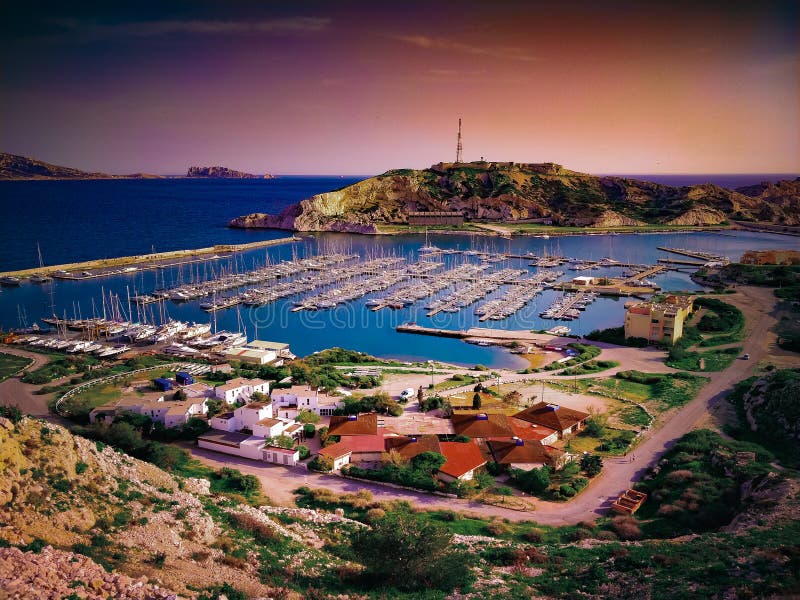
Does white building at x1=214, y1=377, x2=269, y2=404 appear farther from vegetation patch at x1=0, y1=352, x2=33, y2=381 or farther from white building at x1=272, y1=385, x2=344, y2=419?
vegetation patch at x1=0, y1=352, x2=33, y2=381

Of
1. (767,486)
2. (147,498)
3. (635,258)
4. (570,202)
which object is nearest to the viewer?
(147,498)

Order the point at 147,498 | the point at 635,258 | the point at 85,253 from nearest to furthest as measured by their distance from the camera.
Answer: the point at 147,498
the point at 85,253
the point at 635,258

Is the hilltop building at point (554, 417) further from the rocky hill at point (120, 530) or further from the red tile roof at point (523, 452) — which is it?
the rocky hill at point (120, 530)

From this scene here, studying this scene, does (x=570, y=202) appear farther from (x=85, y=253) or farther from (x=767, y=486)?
(x=767, y=486)

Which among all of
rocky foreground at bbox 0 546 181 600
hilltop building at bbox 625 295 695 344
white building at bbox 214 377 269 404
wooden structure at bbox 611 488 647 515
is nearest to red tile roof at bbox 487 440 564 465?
wooden structure at bbox 611 488 647 515

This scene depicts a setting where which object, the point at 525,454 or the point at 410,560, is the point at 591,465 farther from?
the point at 410,560

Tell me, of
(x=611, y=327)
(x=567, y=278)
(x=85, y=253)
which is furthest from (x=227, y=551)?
(x=85, y=253)

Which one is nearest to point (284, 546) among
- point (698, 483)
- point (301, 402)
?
point (301, 402)
